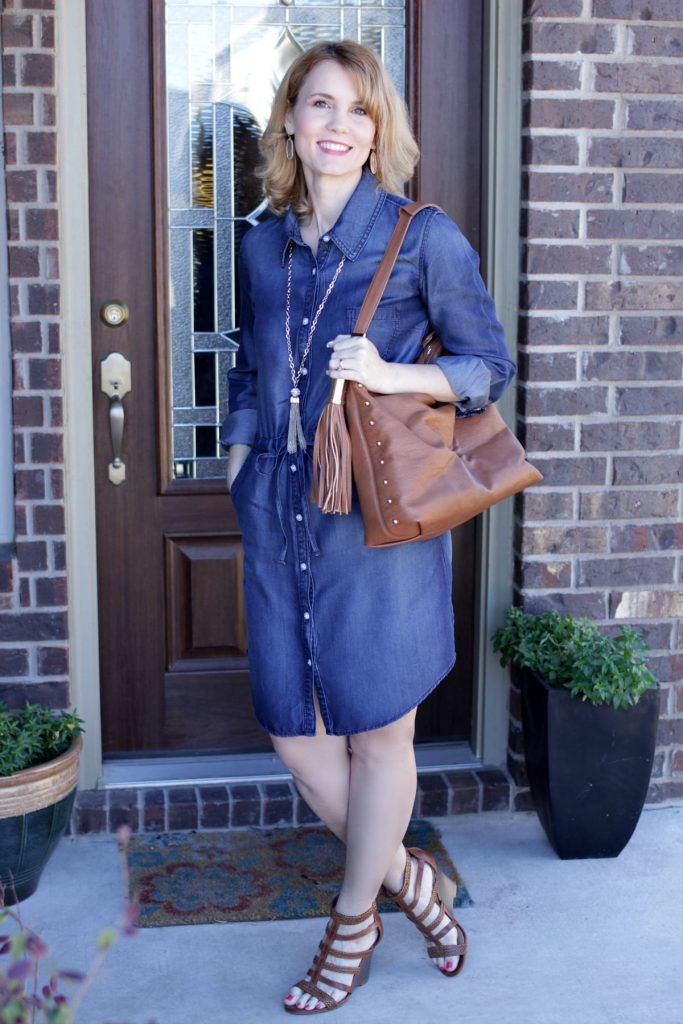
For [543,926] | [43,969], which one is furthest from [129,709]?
[543,926]

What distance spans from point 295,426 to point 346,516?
20 cm

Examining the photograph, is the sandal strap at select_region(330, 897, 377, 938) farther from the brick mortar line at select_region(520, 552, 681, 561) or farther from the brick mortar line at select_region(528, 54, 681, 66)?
the brick mortar line at select_region(528, 54, 681, 66)

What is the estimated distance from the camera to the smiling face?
238cm

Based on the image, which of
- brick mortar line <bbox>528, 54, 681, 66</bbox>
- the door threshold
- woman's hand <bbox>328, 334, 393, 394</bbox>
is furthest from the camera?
the door threshold

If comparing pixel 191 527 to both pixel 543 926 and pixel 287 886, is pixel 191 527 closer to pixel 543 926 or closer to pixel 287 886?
pixel 287 886

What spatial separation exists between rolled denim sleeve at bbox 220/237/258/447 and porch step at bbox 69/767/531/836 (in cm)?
111

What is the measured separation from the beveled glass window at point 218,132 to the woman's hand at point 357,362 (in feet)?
3.76

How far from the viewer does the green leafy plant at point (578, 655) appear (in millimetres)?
3037

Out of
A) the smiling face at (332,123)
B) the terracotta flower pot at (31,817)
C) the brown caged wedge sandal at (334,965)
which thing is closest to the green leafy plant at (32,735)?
the terracotta flower pot at (31,817)

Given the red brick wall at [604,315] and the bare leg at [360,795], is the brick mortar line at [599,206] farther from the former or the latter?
the bare leg at [360,795]

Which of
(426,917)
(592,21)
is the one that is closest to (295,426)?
(426,917)

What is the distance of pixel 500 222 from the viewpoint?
3.29 metres

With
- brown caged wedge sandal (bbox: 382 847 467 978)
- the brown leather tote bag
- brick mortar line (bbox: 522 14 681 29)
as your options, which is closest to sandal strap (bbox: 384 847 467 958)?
brown caged wedge sandal (bbox: 382 847 467 978)

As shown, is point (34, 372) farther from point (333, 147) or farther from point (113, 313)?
point (333, 147)
